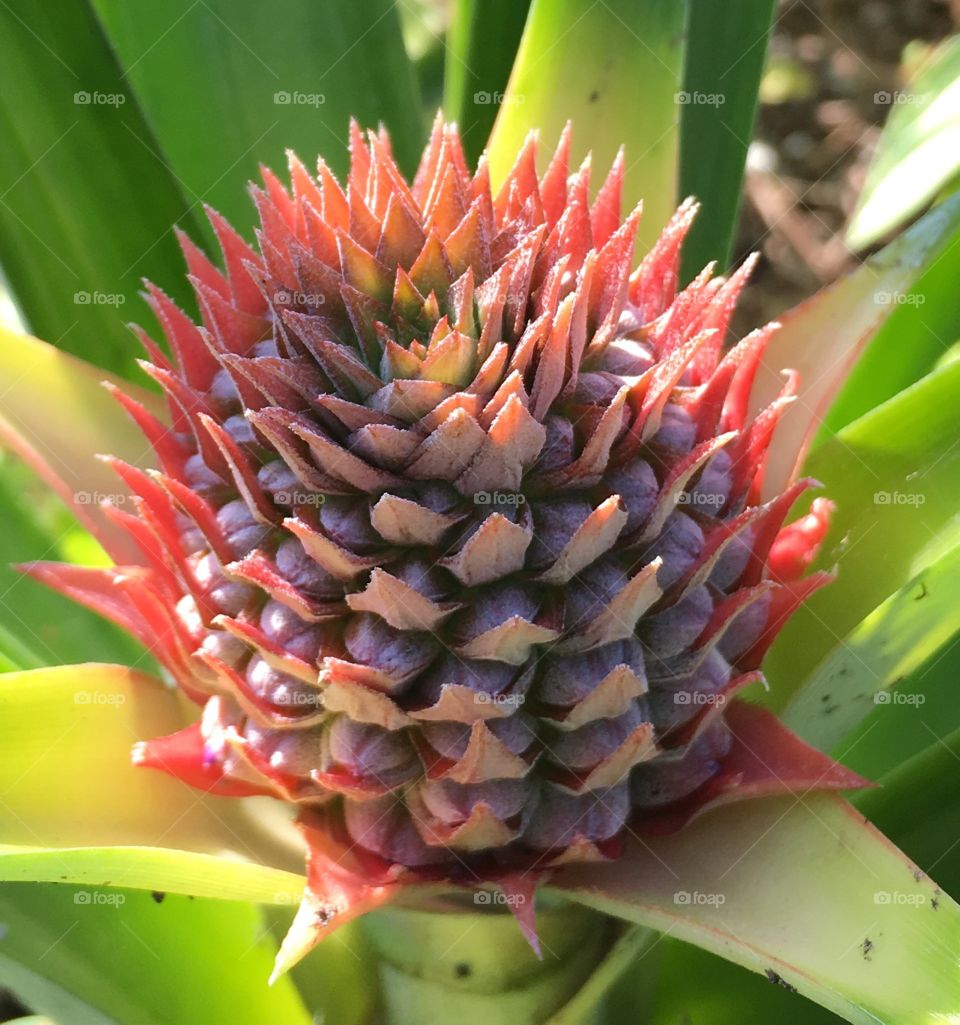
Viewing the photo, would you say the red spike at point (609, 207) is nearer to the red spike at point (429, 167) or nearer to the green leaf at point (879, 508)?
the red spike at point (429, 167)

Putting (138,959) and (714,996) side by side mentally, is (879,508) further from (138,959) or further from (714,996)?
(138,959)

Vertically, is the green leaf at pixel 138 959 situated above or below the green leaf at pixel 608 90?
below

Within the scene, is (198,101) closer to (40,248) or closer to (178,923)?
(40,248)

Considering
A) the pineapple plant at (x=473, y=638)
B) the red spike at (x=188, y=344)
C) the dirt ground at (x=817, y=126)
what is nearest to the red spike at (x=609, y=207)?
the pineapple plant at (x=473, y=638)

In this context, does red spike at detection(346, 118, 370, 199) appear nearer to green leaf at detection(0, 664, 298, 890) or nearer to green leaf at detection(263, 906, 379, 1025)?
green leaf at detection(0, 664, 298, 890)

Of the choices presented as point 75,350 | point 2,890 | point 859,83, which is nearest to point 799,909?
point 2,890

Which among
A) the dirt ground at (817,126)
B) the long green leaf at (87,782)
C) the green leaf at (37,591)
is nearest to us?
the long green leaf at (87,782)
